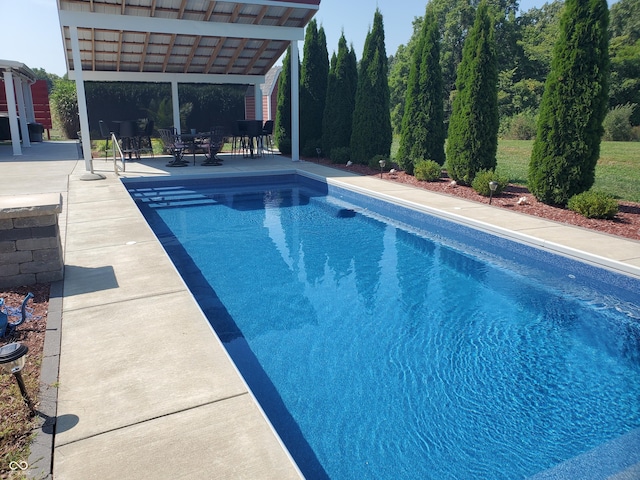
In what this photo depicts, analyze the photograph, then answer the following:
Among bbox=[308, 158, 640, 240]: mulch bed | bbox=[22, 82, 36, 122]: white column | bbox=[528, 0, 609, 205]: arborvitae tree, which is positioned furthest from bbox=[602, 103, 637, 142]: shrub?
bbox=[22, 82, 36, 122]: white column

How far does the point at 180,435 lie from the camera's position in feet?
7.48

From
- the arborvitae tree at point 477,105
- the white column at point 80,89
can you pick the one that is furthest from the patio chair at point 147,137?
the arborvitae tree at point 477,105

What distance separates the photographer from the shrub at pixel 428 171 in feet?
33.4

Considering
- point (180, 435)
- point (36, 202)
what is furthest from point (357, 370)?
point (36, 202)

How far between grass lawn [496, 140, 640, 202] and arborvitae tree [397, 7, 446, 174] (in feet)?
6.55

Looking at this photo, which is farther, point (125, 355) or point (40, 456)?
point (125, 355)

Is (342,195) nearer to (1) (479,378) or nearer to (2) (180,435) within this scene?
(1) (479,378)

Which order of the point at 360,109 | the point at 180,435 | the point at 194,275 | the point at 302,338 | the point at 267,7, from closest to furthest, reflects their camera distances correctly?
the point at 180,435, the point at 302,338, the point at 194,275, the point at 267,7, the point at 360,109

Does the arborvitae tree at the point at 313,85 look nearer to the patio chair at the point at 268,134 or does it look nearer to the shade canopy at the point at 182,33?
the shade canopy at the point at 182,33

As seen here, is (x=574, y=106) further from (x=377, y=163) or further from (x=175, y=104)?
(x=175, y=104)

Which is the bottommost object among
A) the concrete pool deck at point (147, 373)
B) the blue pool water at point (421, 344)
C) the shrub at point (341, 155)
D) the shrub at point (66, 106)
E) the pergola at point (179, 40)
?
the blue pool water at point (421, 344)

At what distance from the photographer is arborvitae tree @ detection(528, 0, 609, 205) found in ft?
22.8

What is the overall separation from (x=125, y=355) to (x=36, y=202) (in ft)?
6.69

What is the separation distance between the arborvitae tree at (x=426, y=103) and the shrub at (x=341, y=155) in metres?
2.76
